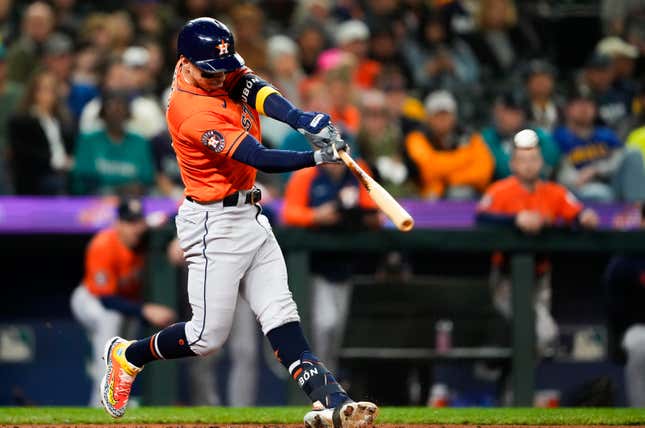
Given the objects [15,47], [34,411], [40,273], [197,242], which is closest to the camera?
[197,242]

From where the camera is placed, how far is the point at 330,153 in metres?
A: 5.29

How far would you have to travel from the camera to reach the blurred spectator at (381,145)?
9633 millimetres

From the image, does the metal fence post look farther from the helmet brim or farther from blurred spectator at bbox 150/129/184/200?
the helmet brim

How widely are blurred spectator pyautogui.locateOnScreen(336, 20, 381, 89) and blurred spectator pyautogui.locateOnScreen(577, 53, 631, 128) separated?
1.83 metres

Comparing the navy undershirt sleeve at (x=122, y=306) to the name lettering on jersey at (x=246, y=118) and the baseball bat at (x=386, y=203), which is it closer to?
the name lettering on jersey at (x=246, y=118)

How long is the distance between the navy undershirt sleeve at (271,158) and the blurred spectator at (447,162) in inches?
170

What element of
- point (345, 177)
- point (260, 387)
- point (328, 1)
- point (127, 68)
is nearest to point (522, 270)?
point (345, 177)

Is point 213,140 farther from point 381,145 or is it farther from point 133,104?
point 133,104

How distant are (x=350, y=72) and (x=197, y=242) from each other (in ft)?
14.9

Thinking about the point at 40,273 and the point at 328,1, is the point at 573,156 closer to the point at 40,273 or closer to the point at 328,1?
the point at 328,1

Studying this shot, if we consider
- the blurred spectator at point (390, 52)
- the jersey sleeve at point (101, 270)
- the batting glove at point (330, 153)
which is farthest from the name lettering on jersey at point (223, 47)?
the blurred spectator at point (390, 52)

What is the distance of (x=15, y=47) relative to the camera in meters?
10.5

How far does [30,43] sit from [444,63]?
361 centimetres

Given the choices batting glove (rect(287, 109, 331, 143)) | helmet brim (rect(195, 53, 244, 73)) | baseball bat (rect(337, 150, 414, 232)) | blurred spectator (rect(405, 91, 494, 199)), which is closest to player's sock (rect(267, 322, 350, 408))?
baseball bat (rect(337, 150, 414, 232))
